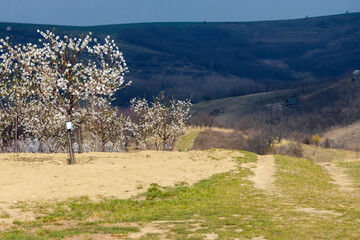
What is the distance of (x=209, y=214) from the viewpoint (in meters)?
18.6

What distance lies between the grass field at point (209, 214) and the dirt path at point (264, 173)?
472 mm

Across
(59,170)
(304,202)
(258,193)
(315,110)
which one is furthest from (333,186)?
(315,110)

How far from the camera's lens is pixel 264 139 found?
322ft

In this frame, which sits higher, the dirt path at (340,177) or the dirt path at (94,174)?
the dirt path at (94,174)

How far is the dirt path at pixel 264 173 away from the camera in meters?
27.9

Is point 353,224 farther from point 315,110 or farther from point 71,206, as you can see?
point 315,110

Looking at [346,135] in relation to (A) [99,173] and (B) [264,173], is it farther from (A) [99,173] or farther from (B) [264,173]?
(A) [99,173]

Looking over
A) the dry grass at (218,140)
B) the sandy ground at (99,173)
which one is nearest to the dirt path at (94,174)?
the sandy ground at (99,173)

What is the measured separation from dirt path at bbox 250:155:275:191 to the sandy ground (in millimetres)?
2047

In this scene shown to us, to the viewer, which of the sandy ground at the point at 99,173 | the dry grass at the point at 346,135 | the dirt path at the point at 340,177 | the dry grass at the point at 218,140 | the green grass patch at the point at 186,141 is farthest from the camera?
the dry grass at the point at 346,135

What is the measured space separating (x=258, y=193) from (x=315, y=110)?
172 meters

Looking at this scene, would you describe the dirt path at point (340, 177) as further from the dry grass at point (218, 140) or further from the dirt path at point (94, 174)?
the dry grass at point (218, 140)

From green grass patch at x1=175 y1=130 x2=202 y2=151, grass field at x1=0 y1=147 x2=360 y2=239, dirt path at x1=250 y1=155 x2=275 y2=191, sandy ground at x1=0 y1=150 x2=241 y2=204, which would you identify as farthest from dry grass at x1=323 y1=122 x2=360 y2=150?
grass field at x1=0 y1=147 x2=360 y2=239

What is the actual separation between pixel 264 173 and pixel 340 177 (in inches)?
212
